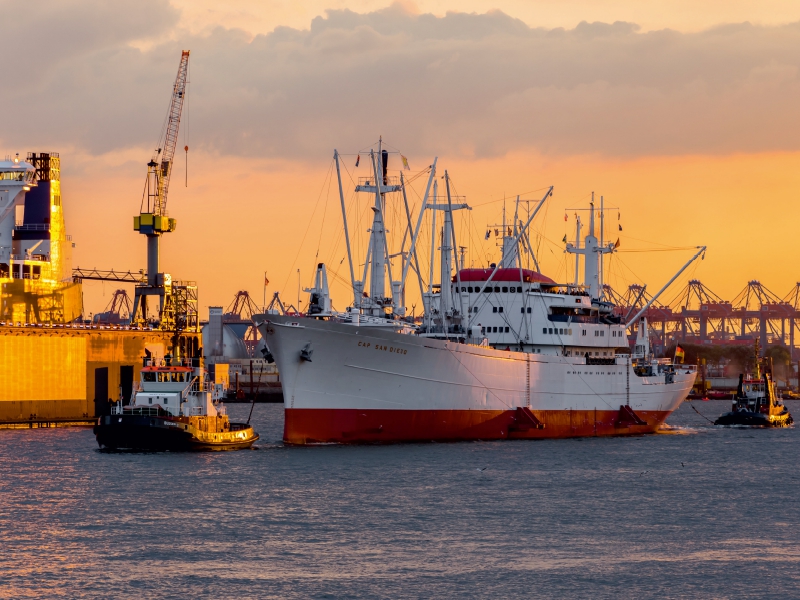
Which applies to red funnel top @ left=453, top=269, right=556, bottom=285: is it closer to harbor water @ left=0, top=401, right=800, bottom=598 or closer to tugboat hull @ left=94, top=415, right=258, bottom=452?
harbor water @ left=0, top=401, right=800, bottom=598

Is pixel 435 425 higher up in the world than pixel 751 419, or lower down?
higher up

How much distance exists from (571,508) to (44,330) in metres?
62.6

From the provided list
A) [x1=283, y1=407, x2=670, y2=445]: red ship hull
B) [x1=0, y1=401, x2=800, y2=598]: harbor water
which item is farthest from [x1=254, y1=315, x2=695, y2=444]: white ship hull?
[x1=0, y1=401, x2=800, y2=598]: harbor water

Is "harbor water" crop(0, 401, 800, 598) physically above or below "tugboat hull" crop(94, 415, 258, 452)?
below

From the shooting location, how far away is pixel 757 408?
10688cm

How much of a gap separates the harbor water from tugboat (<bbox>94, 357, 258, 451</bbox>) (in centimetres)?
104

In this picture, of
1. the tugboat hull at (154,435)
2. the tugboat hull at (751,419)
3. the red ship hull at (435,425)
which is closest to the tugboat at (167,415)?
the tugboat hull at (154,435)

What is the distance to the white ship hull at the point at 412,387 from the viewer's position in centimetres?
6681

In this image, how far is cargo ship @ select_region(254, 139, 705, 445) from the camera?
6719 cm

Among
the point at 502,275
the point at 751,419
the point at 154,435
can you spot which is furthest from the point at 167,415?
the point at 751,419

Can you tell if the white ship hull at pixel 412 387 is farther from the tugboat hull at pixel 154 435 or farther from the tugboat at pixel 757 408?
the tugboat at pixel 757 408

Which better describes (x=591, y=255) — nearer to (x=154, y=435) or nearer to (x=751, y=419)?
(x=751, y=419)

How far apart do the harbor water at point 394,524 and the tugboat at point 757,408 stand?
3588cm

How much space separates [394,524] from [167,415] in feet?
75.7
